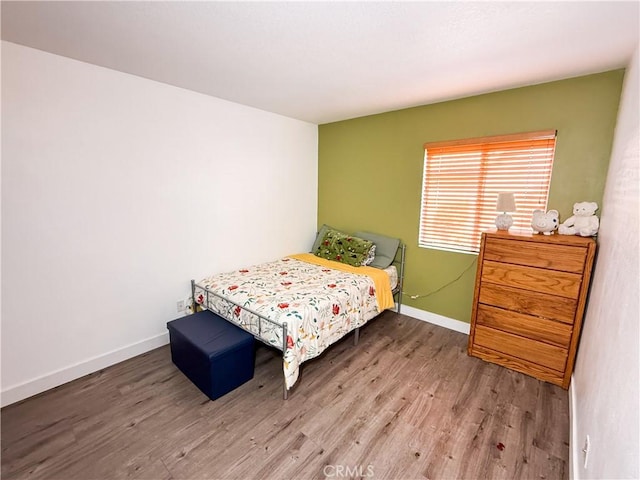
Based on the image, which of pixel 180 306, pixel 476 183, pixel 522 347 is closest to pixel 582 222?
pixel 476 183

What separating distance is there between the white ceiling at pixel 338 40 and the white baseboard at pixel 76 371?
2.28 meters

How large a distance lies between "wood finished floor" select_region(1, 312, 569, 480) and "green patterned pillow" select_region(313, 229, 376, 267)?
121 cm

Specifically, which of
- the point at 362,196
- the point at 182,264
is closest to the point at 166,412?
the point at 182,264

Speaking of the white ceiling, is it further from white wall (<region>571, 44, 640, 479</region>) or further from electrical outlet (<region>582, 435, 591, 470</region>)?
electrical outlet (<region>582, 435, 591, 470</region>)

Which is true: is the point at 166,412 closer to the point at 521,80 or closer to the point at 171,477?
the point at 171,477

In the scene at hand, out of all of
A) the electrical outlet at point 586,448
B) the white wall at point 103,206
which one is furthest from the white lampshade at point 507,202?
the white wall at point 103,206

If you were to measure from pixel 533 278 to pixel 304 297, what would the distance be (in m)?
1.84

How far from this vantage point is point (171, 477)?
1.50 meters

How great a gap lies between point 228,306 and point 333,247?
159cm

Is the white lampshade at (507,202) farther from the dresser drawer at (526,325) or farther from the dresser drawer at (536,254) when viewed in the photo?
the dresser drawer at (526,325)

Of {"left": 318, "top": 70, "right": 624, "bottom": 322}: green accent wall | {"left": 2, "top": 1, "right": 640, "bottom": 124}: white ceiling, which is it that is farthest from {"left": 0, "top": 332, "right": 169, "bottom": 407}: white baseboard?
{"left": 318, "top": 70, "right": 624, "bottom": 322}: green accent wall

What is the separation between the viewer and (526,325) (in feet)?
7.59

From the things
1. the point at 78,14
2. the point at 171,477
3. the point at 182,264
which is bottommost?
the point at 171,477

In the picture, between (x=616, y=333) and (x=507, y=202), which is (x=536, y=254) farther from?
(x=616, y=333)
